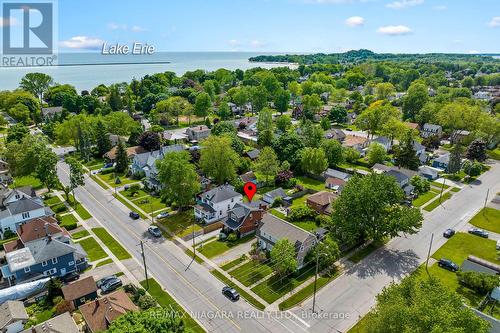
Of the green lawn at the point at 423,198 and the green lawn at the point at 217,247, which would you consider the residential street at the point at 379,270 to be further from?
the green lawn at the point at 217,247

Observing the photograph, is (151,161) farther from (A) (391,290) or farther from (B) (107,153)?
(A) (391,290)

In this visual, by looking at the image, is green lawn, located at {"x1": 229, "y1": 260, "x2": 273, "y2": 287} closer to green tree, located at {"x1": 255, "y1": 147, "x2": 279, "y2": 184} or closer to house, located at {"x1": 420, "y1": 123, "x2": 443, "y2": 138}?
green tree, located at {"x1": 255, "y1": 147, "x2": 279, "y2": 184}

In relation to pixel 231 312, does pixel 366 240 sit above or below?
above

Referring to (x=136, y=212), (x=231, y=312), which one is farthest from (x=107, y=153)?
(x=231, y=312)

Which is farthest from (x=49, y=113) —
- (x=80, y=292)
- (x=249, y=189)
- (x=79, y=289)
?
(x=80, y=292)

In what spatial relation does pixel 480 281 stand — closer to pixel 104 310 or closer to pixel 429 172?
pixel 429 172

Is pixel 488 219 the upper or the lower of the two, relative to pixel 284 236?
upper

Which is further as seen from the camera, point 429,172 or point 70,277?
point 429,172

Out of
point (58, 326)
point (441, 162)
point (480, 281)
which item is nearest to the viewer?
point (58, 326)
